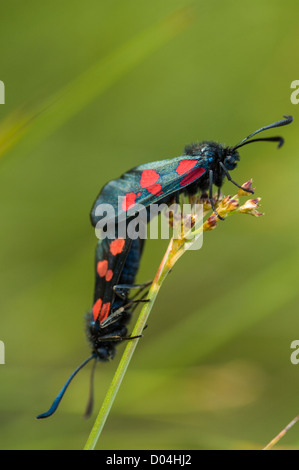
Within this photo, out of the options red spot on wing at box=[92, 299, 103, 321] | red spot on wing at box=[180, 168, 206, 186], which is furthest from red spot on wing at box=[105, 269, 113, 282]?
red spot on wing at box=[180, 168, 206, 186]

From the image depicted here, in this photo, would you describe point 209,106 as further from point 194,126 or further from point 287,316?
point 287,316

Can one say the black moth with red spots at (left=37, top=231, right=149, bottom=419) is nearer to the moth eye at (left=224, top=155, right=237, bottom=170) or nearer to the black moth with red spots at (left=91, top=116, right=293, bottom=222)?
the black moth with red spots at (left=91, top=116, right=293, bottom=222)

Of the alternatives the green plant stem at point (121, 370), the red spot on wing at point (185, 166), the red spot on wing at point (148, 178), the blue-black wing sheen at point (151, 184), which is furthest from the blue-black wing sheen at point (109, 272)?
the green plant stem at point (121, 370)

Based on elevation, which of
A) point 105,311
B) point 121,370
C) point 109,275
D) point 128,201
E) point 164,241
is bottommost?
point 121,370

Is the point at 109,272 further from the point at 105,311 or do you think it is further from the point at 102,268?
the point at 105,311

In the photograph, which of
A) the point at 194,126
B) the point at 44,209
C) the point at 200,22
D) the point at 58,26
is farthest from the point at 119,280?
the point at 200,22

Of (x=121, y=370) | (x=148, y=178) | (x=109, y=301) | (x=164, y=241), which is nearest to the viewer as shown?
(x=121, y=370)

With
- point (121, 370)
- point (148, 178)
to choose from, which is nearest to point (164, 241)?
point (148, 178)
